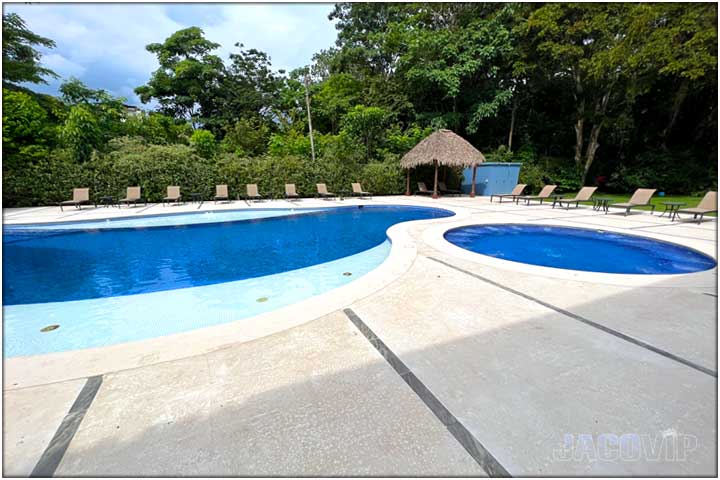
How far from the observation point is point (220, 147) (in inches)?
784

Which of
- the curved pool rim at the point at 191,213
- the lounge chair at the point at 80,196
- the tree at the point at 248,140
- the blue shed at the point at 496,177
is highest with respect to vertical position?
the tree at the point at 248,140

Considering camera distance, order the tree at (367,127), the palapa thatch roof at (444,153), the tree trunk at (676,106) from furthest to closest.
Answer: the tree at (367,127) → the tree trunk at (676,106) → the palapa thatch roof at (444,153)

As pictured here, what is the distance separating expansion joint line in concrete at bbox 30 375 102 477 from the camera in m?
1.48

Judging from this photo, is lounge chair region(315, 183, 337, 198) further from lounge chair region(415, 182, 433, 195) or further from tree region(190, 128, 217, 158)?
tree region(190, 128, 217, 158)

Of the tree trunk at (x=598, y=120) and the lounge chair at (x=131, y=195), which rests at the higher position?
the tree trunk at (x=598, y=120)

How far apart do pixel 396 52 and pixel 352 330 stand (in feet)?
82.3

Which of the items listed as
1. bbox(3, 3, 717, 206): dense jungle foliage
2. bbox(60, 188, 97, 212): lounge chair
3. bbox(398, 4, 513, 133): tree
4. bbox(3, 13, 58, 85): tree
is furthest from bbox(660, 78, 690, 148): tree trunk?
bbox(3, 13, 58, 85): tree

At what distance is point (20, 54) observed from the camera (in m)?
17.6

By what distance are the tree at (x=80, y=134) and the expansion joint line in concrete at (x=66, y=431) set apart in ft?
49.4

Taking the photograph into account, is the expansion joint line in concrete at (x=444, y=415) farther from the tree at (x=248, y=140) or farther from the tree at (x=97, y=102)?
the tree at (x=248, y=140)

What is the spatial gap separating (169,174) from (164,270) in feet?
30.0

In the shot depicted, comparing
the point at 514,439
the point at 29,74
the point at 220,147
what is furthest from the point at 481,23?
the point at 29,74

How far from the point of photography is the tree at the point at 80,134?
41.3 feet

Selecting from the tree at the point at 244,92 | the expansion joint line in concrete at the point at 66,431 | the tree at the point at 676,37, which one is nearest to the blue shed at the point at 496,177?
the tree at the point at 676,37
